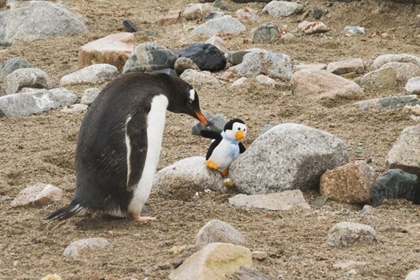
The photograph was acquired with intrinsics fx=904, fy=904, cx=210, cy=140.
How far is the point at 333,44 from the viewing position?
9648 millimetres

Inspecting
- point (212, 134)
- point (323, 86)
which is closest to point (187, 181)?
point (212, 134)

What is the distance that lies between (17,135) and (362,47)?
13.3 feet

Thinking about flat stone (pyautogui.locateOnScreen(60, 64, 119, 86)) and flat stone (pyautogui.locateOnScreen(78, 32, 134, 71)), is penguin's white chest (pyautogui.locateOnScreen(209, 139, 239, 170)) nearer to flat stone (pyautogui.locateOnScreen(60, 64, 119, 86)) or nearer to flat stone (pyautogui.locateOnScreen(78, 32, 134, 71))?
flat stone (pyautogui.locateOnScreen(60, 64, 119, 86))

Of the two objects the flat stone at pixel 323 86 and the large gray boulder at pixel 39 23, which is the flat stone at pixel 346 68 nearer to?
the flat stone at pixel 323 86

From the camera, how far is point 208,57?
871 centimetres

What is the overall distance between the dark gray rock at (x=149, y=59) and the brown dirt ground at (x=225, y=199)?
704mm

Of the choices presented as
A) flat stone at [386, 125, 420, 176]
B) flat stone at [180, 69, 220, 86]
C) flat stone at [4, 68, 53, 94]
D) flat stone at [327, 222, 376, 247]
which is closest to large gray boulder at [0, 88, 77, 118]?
flat stone at [4, 68, 53, 94]

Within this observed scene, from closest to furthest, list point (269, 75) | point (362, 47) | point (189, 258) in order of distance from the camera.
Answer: point (189, 258), point (269, 75), point (362, 47)

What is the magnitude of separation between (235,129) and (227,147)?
0.12m

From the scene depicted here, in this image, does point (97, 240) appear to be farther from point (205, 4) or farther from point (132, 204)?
point (205, 4)

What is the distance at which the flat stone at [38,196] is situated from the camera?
5281 mm

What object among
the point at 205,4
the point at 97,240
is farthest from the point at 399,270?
the point at 205,4

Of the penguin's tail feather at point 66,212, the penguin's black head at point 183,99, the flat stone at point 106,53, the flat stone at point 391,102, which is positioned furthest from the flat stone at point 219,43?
the penguin's tail feather at point 66,212

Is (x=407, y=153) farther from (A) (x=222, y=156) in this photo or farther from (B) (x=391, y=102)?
(B) (x=391, y=102)
